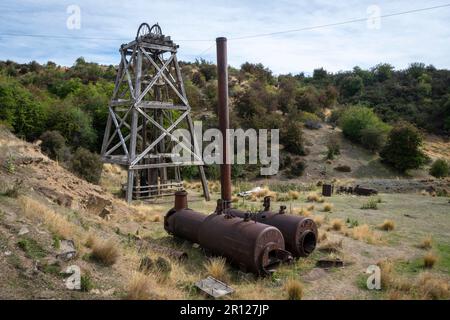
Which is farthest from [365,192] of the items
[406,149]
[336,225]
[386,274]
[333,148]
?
[406,149]

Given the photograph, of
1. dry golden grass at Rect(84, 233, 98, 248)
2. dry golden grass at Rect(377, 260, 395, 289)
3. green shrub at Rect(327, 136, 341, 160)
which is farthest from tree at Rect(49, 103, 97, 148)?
dry golden grass at Rect(377, 260, 395, 289)

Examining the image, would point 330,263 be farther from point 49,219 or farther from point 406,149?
point 406,149

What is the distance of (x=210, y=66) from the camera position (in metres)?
61.6

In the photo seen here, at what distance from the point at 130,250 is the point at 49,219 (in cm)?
196

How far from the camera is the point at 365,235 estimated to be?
39.2ft

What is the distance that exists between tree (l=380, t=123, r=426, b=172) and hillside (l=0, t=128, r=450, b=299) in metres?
22.2

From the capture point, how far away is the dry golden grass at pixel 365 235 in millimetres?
11609

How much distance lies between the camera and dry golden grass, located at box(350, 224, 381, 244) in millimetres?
11609

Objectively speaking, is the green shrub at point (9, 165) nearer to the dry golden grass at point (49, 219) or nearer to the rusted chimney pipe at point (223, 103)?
the dry golden grass at point (49, 219)

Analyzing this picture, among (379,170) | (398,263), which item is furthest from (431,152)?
(398,263)

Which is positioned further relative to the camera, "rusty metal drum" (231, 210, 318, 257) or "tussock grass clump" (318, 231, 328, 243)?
"tussock grass clump" (318, 231, 328, 243)

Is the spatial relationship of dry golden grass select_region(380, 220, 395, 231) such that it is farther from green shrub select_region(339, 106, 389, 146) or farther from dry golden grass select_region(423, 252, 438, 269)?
green shrub select_region(339, 106, 389, 146)
